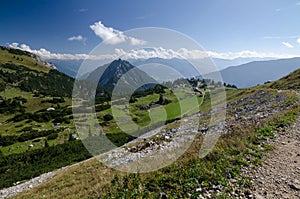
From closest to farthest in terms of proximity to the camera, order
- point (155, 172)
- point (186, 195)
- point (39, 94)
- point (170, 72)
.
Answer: point (186, 195), point (155, 172), point (170, 72), point (39, 94)

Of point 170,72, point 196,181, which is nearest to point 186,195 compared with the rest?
point 196,181

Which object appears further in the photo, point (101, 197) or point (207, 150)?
point (207, 150)

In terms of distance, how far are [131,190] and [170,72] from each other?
8640mm

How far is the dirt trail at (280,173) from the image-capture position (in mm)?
7988

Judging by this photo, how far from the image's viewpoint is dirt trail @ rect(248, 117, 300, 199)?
799 cm

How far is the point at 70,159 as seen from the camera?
5612 cm

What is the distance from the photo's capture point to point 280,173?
9.26 metres

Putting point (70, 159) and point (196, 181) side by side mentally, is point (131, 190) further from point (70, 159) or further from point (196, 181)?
point (70, 159)

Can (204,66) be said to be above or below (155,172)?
above

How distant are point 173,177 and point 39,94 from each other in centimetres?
21826

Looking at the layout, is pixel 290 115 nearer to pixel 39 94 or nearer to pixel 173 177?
pixel 173 177

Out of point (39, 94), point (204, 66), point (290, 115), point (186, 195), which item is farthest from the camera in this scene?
point (39, 94)

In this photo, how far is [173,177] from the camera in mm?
9336

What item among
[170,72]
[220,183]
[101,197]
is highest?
[170,72]
